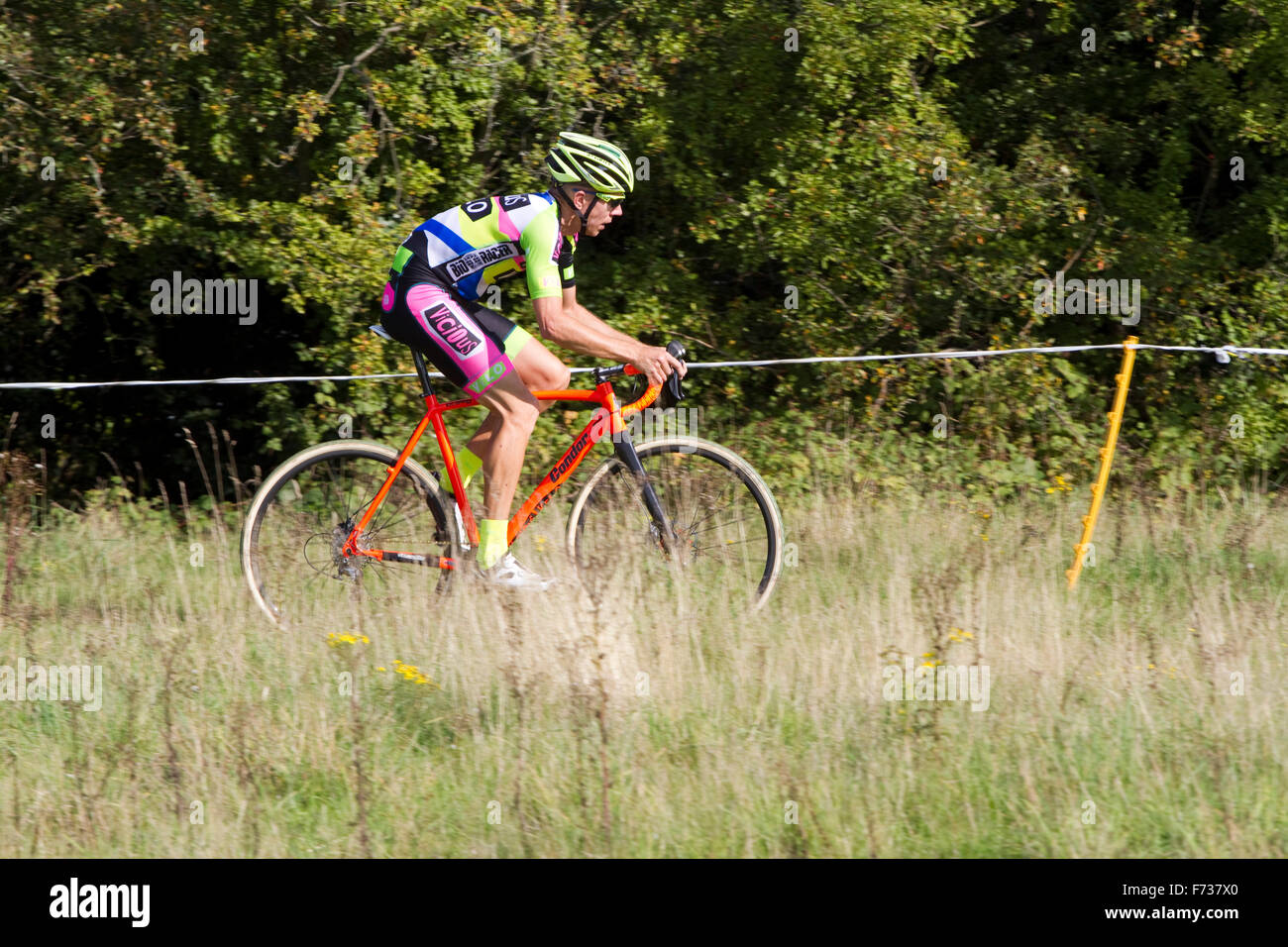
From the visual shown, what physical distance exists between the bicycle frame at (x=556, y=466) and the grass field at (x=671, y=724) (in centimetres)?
33

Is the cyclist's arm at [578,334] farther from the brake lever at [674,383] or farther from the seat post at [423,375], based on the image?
the seat post at [423,375]

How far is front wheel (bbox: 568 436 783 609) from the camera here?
5746 mm

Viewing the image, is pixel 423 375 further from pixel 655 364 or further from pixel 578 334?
pixel 655 364

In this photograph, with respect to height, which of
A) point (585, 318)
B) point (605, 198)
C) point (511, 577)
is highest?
point (605, 198)

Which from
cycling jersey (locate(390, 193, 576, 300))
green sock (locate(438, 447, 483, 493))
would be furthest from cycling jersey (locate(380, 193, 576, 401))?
→ green sock (locate(438, 447, 483, 493))

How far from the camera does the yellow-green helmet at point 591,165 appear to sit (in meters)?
A: 5.46

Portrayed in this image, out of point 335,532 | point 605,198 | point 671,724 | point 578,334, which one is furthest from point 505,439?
point 671,724

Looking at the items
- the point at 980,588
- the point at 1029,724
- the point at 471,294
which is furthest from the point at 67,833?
the point at 980,588

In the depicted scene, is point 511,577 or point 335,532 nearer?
point 511,577

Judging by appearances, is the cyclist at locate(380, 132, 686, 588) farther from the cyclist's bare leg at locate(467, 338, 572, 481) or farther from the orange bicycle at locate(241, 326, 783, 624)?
the orange bicycle at locate(241, 326, 783, 624)

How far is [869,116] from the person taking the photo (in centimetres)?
973

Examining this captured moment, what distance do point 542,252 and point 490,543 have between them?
1.21m

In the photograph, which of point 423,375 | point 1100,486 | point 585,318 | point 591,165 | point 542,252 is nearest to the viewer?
point 542,252

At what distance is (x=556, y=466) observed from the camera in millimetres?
5711
